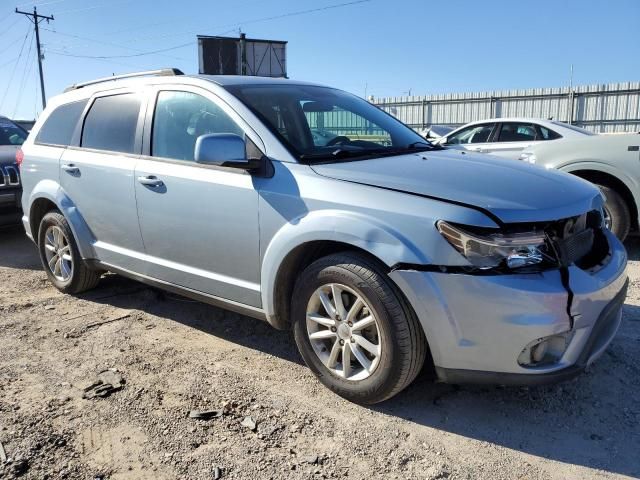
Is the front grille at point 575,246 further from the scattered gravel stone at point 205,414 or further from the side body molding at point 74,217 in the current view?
the side body molding at point 74,217

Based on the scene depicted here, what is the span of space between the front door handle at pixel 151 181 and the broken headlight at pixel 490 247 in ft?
6.81

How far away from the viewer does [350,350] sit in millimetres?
3018

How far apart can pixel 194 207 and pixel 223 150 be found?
0.57m

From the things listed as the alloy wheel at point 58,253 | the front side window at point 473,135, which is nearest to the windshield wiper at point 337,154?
the alloy wheel at point 58,253

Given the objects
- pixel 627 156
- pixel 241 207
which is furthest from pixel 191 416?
pixel 627 156

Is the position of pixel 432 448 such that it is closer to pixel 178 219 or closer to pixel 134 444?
pixel 134 444

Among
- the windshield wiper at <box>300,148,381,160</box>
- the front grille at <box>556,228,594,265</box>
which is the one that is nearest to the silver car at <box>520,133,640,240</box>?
the front grille at <box>556,228,594,265</box>

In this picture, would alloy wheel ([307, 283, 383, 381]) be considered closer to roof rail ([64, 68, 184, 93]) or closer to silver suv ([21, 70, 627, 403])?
silver suv ([21, 70, 627, 403])

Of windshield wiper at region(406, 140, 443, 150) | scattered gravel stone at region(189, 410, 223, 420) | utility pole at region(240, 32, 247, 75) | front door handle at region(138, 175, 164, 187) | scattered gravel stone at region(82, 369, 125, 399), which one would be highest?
utility pole at region(240, 32, 247, 75)

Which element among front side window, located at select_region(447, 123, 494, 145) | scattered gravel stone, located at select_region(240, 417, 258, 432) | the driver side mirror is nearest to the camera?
scattered gravel stone, located at select_region(240, 417, 258, 432)

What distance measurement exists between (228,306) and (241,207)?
0.69 meters

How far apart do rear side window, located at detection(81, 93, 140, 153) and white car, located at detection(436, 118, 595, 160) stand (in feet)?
17.6

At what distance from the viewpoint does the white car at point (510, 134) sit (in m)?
8.66

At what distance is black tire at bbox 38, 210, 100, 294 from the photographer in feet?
15.6
